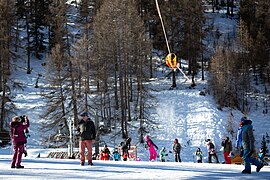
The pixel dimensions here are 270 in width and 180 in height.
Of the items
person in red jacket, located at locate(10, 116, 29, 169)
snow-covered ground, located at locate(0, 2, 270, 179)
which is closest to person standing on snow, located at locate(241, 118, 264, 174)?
person in red jacket, located at locate(10, 116, 29, 169)

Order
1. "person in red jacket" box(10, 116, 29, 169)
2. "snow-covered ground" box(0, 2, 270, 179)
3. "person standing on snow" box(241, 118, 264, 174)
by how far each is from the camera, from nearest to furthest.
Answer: "person standing on snow" box(241, 118, 264, 174), "person in red jacket" box(10, 116, 29, 169), "snow-covered ground" box(0, 2, 270, 179)

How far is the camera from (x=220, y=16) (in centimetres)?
7931

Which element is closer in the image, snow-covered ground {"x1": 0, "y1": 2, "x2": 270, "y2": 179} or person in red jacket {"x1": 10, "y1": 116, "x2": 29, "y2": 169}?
person in red jacket {"x1": 10, "y1": 116, "x2": 29, "y2": 169}

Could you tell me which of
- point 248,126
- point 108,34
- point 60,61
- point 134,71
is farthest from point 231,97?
point 248,126

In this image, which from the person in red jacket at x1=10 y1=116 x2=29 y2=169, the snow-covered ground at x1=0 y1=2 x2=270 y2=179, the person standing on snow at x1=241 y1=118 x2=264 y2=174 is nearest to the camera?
the person standing on snow at x1=241 y1=118 x2=264 y2=174

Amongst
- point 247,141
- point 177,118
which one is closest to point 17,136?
point 247,141

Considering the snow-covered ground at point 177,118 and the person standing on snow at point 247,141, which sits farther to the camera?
the snow-covered ground at point 177,118

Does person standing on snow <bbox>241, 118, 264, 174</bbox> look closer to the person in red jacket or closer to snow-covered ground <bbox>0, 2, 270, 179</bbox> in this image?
the person in red jacket

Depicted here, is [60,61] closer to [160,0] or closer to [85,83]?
[85,83]

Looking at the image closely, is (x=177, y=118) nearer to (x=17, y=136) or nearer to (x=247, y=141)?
(x=17, y=136)

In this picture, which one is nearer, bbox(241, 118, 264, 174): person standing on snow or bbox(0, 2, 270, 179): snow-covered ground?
bbox(241, 118, 264, 174): person standing on snow

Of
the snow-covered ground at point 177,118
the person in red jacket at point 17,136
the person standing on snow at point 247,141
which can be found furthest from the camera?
the snow-covered ground at point 177,118

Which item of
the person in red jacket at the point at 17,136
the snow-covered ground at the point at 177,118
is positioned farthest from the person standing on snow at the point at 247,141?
the snow-covered ground at the point at 177,118

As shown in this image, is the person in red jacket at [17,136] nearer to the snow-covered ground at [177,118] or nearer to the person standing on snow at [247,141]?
the person standing on snow at [247,141]
